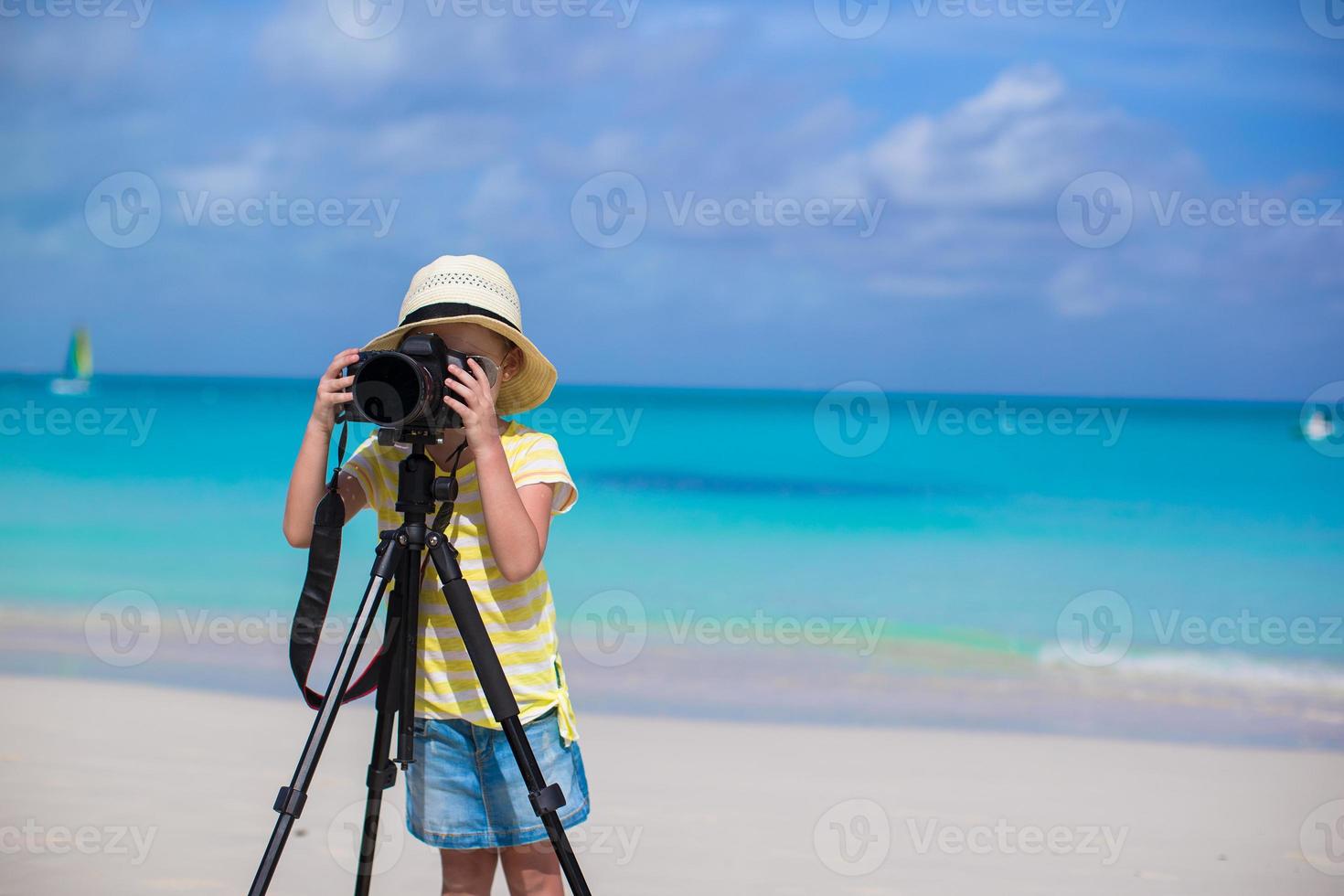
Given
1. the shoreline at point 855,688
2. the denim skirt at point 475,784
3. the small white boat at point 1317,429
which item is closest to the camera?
the denim skirt at point 475,784

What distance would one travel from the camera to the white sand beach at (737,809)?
2.71 meters

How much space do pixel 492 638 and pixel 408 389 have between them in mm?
422

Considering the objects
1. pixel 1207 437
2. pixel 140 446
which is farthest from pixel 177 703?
pixel 1207 437

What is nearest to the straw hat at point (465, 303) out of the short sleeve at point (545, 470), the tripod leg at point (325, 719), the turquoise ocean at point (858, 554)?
the short sleeve at point (545, 470)

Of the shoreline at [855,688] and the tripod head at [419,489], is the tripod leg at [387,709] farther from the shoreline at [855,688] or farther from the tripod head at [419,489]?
the shoreline at [855,688]

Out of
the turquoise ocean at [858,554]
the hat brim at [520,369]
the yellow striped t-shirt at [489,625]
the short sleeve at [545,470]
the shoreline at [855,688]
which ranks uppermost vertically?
the turquoise ocean at [858,554]

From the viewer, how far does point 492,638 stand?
1649mm

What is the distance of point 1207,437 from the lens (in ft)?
85.5

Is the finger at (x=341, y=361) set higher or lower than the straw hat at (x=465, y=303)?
lower

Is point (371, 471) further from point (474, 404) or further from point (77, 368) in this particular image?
point (77, 368)


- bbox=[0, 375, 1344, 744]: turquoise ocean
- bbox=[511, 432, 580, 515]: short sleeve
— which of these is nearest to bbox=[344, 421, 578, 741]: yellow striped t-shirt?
bbox=[511, 432, 580, 515]: short sleeve

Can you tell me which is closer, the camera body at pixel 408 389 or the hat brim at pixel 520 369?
the camera body at pixel 408 389

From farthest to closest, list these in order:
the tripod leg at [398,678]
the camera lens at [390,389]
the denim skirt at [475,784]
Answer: the denim skirt at [475,784], the tripod leg at [398,678], the camera lens at [390,389]

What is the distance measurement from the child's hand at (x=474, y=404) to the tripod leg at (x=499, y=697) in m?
0.16
